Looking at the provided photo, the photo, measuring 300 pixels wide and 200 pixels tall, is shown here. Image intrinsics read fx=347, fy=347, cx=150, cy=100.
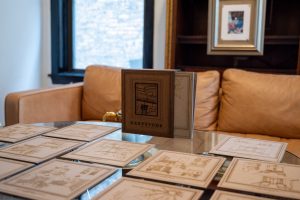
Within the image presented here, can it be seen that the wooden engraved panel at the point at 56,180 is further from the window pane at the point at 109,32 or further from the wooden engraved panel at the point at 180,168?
the window pane at the point at 109,32

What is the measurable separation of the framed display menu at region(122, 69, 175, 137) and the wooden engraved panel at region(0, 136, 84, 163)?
0.23 meters

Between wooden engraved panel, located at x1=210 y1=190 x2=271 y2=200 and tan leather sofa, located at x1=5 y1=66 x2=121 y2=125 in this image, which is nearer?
wooden engraved panel, located at x1=210 y1=190 x2=271 y2=200

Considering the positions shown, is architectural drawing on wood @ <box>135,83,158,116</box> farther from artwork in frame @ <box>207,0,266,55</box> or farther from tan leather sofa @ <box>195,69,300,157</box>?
artwork in frame @ <box>207,0,266,55</box>

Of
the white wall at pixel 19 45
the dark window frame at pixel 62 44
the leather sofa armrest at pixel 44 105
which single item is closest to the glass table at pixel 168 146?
the leather sofa armrest at pixel 44 105

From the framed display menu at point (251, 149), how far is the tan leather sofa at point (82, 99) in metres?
1.31

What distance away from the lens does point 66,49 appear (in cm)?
333

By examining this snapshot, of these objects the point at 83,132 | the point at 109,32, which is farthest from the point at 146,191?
the point at 109,32

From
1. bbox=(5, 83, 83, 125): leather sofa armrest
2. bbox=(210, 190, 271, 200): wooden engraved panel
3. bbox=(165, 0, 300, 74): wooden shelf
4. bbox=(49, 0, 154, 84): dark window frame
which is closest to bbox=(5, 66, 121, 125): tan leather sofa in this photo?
bbox=(5, 83, 83, 125): leather sofa armrest

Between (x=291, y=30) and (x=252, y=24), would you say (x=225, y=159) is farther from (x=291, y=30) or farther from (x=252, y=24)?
(x=291, y=30)

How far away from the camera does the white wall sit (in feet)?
9.34

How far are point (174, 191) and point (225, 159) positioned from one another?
0.29 m

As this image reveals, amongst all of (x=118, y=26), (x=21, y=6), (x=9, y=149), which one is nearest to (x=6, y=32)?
(x=21, y=6)

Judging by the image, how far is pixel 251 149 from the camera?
1114 mm

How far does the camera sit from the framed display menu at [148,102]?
48.6 inches
